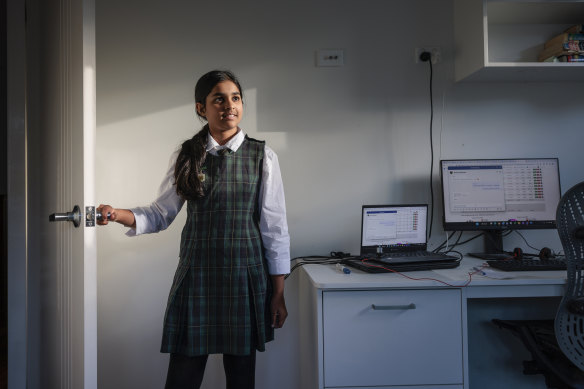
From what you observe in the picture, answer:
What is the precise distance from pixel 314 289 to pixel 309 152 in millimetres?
786

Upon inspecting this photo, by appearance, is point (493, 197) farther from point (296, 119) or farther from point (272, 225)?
point (272, 225)

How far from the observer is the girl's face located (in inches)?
58.5

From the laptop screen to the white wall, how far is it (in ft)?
0.87

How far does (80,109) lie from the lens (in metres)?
1.19

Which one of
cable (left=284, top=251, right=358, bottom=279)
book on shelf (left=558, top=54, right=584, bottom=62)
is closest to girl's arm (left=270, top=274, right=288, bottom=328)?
cable (left=284, top=251, right=358, bottom=279)

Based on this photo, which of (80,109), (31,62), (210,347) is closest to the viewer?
(80,109)

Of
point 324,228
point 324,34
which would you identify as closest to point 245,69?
point 324,34

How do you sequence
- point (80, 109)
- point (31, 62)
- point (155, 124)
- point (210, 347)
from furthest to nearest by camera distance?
point (155, 124)
point (31, 62)
point (210, 347)
point (80, 109)

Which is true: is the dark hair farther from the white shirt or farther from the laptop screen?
the laptop screen

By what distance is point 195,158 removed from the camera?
4.91ft

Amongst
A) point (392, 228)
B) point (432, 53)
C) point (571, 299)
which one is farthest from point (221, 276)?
point (432, 53)

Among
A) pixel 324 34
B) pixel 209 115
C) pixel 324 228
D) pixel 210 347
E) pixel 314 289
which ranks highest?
A: pixel 324 34

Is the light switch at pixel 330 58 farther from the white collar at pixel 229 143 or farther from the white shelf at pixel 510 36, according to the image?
the white collar at pixel 229 143

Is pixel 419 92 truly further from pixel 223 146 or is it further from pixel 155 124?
pixel 155 124
